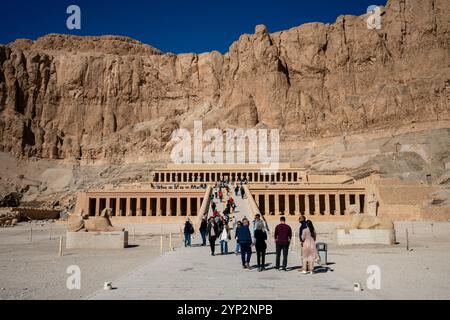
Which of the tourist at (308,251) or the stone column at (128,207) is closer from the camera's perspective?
the tourist at (308,251)

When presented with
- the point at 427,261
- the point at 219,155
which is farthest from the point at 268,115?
the point at 427,261

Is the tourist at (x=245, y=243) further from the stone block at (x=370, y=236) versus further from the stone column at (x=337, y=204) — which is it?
the stone column at (x=337, y=204)

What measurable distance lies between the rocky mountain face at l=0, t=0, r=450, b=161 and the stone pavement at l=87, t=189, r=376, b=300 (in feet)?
271

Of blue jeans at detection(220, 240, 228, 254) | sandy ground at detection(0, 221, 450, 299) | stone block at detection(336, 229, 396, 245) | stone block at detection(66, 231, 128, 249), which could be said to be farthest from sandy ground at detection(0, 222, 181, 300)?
stone block at detection(336, 229, 396, 245)

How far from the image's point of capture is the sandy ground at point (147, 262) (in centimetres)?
1091

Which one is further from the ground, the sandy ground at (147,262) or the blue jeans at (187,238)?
the blue jeans at (187,238)

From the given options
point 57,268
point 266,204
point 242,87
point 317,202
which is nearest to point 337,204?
point 317,202

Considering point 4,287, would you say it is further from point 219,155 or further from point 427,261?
point 219,155

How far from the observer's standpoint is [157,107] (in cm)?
12606

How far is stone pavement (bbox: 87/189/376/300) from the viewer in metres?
9.37

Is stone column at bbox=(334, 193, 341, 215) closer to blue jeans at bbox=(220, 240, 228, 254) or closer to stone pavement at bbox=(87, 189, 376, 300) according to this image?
blue jeans at bbox=(220, 240, 228, 254)

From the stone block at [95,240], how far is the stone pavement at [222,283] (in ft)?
24.1

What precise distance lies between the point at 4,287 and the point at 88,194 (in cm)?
3963

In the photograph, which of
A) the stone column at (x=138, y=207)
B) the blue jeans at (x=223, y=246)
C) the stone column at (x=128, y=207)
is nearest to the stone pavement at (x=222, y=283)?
the blue jeans at (x=223, y=246)
